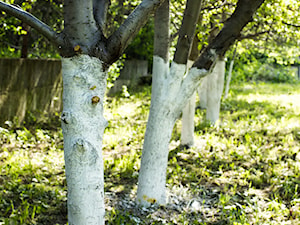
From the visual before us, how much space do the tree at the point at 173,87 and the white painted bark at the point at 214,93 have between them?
4.36 m

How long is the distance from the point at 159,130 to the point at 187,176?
1.46 metres

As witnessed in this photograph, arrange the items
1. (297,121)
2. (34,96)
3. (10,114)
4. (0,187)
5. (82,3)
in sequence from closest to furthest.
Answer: (82,3), (0,187), (10,114), (34,96), (297,121)

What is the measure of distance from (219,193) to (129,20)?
10.0 feet

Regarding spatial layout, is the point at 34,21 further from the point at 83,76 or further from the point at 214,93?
the point at 214,93

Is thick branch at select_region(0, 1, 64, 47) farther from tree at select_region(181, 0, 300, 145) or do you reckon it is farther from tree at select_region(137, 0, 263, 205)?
tree at select_region(181, 0, 300, 145)

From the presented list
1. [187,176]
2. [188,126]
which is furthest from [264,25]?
[187,176]

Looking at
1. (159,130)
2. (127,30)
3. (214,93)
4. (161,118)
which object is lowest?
(159,130)

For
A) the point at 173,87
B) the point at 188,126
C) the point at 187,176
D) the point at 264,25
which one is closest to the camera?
the point at 173,87

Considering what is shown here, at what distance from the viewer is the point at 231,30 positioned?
3.84m

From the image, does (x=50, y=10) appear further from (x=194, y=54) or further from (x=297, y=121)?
(x=297, y=121)

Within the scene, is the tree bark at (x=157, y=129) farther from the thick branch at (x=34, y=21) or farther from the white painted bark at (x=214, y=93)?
the white painted bark at (x=214, y=93)

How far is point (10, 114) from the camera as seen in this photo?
6766 mm

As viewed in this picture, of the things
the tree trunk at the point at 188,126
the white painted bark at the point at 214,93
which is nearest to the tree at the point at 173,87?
the tree trunk at the point at 188,126

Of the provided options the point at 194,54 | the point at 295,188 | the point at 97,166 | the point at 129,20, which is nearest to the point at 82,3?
the point at 129,20
